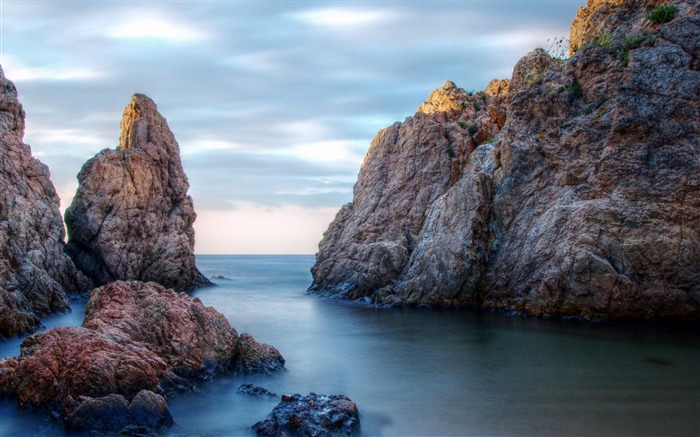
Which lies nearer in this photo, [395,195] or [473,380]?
[473,380]

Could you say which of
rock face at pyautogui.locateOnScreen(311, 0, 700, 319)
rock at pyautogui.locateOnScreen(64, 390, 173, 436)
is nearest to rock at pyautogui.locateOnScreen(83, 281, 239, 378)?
rock at pyautogui.locateOnScreen(64, 390, 173, 436)

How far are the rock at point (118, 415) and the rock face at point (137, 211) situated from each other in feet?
117

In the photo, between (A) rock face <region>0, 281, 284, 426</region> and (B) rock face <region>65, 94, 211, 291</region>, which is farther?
(B) rock face <region>65, 94, 211, 291</region>

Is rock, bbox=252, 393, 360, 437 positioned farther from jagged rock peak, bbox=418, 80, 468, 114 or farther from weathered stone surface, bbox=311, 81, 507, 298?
jagged rock peak, bbox=418, 80, 468, 114

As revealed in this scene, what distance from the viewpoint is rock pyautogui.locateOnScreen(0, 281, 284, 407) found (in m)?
13.1

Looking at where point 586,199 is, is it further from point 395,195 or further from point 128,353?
point 128,353

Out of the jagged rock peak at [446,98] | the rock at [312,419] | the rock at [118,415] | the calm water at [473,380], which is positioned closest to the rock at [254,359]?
the calm water at [473,380]

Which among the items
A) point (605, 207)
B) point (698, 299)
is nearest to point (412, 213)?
point (605, 207)

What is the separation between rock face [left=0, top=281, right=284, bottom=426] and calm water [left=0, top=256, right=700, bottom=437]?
66 cm

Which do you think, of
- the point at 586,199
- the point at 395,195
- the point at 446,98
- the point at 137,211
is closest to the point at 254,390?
the point at 586,199

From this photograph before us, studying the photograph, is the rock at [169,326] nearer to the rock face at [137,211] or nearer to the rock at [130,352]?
the rock at [130,352]

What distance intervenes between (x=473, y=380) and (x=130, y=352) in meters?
9.13

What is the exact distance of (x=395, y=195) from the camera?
148 ft

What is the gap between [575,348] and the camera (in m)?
20.8
